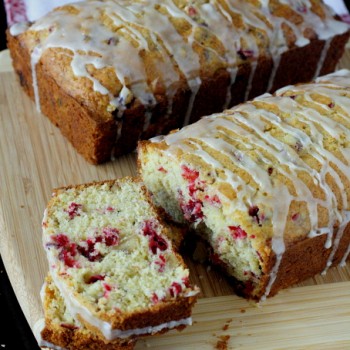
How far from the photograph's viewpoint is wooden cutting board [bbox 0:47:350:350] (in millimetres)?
3391

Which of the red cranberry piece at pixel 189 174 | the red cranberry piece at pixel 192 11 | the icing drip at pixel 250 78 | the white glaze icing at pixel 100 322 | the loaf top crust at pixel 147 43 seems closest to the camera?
the white glaze icing at pixel 100 322

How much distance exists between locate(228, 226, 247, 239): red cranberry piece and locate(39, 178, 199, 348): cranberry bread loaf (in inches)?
12.0

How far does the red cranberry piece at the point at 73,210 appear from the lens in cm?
339

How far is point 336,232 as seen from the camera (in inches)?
138

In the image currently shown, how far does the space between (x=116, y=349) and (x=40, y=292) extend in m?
0.51

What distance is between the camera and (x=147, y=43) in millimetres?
4074

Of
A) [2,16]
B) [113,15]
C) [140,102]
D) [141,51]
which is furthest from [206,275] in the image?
[2,16]

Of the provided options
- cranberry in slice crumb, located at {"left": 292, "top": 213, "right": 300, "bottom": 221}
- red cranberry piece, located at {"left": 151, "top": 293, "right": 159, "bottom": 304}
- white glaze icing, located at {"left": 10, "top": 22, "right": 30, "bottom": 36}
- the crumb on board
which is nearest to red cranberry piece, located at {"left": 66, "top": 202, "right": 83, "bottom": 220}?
red cranberry piece, located at {"left": 151, "top": 293, "right": 159, "bottom": 304}

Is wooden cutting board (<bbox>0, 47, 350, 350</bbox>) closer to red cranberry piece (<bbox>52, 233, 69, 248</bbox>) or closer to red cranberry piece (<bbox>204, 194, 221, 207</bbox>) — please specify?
red cranberry piece (<bbox>52, 233, 69, 248</bbox>)

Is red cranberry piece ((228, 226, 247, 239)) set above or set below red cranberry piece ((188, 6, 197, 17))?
below

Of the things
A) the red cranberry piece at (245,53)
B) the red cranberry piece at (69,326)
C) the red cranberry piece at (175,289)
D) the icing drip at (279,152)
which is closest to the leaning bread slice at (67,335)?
the red cranberry piece at (69,326)

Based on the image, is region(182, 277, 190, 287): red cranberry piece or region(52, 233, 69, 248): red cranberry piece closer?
region(182, 277, 190, 287): red cranberry piece

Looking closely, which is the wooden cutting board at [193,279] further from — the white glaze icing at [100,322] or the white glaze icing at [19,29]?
the white glaze icing at [19,29]

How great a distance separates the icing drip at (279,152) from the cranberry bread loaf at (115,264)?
1.23ft
